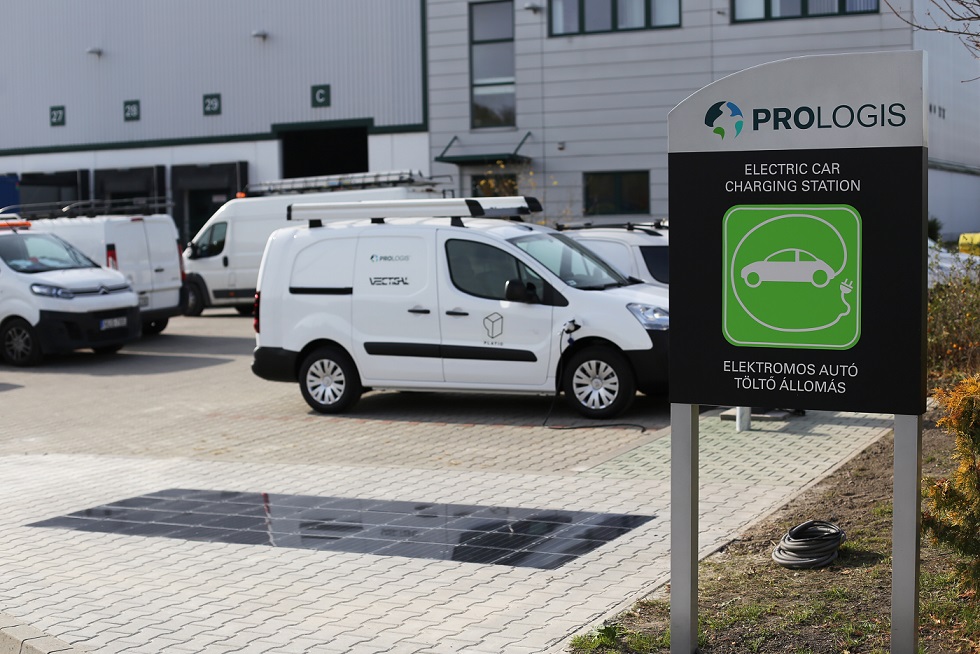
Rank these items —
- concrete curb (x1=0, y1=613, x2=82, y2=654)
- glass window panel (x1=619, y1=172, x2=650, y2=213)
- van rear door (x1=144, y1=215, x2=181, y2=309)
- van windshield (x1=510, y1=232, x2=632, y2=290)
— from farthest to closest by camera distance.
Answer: glass window panel (x1=619, y1=172, x2=650, y2=213) < van rear door (x1=144, y1=215, x2=181, y2=309) < van windshield (x1=510, y1=232, x2=632, y2=290) < concrete curb (x1=0, y1=613, x2=82, y2=654)

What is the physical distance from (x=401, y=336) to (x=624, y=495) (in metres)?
4.41

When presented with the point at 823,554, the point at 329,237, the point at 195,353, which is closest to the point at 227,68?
the point at 195,353

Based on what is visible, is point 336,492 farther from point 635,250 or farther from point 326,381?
point 635,250

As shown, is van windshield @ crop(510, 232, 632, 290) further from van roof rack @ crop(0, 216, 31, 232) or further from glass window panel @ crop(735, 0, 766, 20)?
glass window panel @ crop(735, 0, 766, 20)

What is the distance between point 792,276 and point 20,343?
15.1 meters

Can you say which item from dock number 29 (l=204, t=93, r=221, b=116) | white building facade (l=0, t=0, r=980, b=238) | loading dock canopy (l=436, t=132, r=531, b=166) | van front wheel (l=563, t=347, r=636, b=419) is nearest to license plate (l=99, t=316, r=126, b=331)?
van front wheel (l=563, t=347, r=636, b=419)

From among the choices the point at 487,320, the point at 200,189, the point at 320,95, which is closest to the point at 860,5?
the point at 320,95

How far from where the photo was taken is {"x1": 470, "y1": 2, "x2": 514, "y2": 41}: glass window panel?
33531 millimetres

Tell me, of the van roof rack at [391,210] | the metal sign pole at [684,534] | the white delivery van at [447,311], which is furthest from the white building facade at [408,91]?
the metal sign pole at [684,534]

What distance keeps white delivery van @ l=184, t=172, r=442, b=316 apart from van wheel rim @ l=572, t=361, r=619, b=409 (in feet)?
39.7

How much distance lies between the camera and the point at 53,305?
57.7 feet

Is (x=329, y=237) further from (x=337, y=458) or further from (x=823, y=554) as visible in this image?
(x=823, y=554)

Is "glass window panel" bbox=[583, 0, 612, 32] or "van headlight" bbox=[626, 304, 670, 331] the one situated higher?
"glass window panel" bbox=[583, 0, 612, 32]

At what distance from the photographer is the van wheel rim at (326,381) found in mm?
12539
